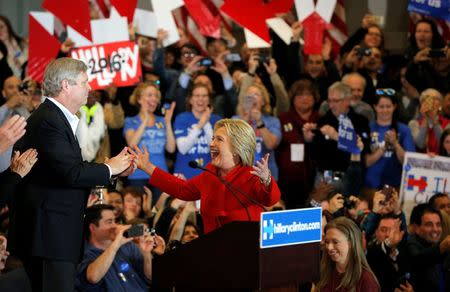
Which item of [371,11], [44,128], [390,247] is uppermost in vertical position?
[371,11]

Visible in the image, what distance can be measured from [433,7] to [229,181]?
505 cm

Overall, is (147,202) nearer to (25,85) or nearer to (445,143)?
(25,85)

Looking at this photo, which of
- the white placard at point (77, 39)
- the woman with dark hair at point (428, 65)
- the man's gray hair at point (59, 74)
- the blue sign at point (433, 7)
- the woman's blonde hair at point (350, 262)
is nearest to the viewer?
the man's gray hair at point (59, 74)

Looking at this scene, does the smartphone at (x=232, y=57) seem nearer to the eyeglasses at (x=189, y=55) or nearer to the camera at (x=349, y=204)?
the eyeglasses at (x=189, y=55)

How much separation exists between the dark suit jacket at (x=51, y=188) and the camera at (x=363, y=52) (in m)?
5.09

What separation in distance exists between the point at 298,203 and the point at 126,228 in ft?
9.30

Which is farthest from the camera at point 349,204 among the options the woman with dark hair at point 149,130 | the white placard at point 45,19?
the white placard at point 45,19

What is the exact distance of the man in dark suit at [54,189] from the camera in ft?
13.6

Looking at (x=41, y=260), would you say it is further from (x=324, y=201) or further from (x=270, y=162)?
(x=270, y=162)

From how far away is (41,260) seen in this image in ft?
13.8

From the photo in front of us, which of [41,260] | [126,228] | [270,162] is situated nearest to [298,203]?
[270,162]

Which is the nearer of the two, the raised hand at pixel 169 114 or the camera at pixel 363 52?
the raised hand at pixel 169 114

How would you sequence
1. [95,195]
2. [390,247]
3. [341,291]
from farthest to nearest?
[95,195], [390,247], [341,291]

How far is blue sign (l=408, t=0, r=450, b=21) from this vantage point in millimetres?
8992
